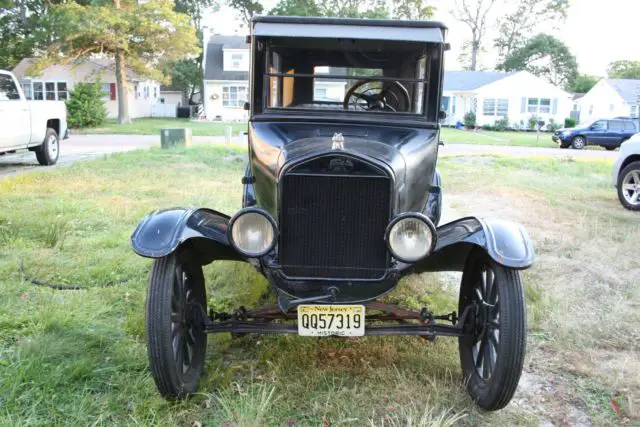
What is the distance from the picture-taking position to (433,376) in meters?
3.39

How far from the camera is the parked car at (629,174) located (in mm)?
8609

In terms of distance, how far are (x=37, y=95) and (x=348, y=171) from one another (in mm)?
38152

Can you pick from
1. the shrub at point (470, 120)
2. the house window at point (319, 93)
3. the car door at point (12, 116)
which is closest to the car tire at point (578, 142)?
the shrub at point (470, 120)

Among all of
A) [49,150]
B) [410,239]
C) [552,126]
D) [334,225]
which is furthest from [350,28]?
[552,126]

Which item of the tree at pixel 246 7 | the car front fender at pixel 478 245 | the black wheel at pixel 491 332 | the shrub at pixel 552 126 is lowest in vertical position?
the black wheel at pixel 491 332

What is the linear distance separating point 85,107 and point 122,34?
12.8ft

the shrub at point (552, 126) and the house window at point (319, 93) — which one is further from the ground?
the house window at point (319, 93)

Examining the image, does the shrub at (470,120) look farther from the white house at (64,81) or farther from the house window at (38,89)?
the house window at (38,89)

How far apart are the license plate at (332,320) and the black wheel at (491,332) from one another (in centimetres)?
68

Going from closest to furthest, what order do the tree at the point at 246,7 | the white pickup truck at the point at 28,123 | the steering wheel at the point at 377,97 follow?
the steering wheel at the point at 377,97
the white pickup truck at the point at 28,123
the tree at the point at 246,7

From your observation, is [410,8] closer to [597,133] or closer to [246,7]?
[246,7]

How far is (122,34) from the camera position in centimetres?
Answer: 2670

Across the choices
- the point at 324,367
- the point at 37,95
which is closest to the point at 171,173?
the point at 324,367

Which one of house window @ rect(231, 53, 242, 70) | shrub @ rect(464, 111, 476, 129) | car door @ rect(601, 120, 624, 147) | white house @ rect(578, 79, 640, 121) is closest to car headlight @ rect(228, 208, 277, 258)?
car door @ rect(601, 120, 624, 147)
